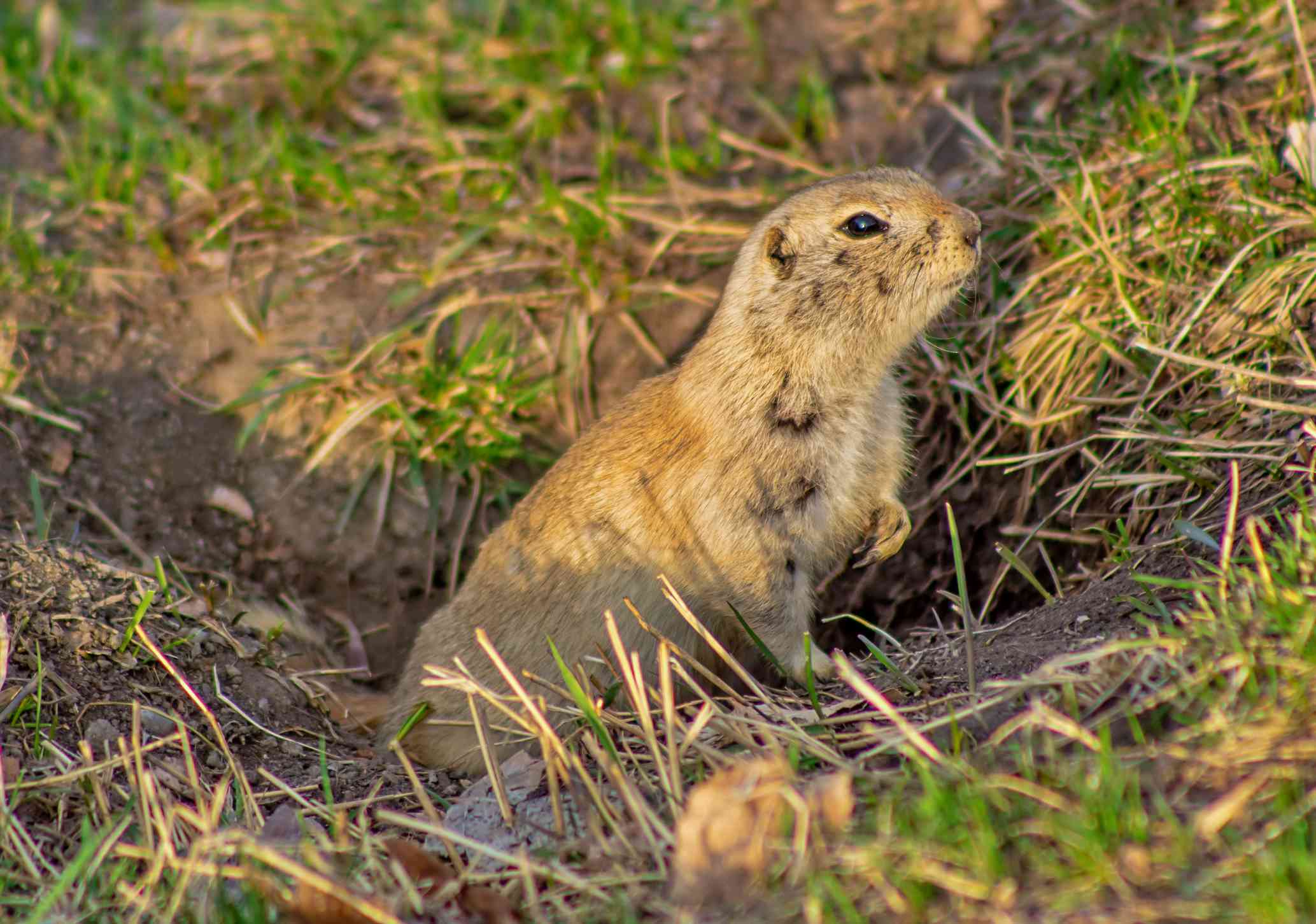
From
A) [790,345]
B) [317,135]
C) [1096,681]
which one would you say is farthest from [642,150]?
[1096,681]

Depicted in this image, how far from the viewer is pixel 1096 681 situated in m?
2.91

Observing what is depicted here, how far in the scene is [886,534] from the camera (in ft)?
14.3

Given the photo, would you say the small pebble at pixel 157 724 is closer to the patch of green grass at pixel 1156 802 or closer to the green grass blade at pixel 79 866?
the green grass blade at pixel 79 866

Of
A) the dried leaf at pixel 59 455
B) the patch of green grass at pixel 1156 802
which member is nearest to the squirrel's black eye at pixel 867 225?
the patch of green grass at pixel 1156 802

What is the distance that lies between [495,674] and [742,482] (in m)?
1.13

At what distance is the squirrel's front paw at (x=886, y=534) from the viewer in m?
4.33

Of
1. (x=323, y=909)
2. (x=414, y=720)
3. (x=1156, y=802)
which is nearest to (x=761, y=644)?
(x=414, y=720)

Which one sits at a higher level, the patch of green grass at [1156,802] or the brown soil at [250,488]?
the patch of green grass at [1156,802]

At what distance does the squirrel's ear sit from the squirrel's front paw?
92 cm

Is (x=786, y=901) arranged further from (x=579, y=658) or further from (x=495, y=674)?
(x=495, y=674)

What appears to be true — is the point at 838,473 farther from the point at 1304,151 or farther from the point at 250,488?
the point at 250,488

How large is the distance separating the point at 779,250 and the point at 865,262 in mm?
313

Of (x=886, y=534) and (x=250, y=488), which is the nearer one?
(x=886, y=534)

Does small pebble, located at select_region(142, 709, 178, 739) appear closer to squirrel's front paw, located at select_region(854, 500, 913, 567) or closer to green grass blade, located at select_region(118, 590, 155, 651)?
green grass blade, located at select_region(118, 590, 155, 651)
